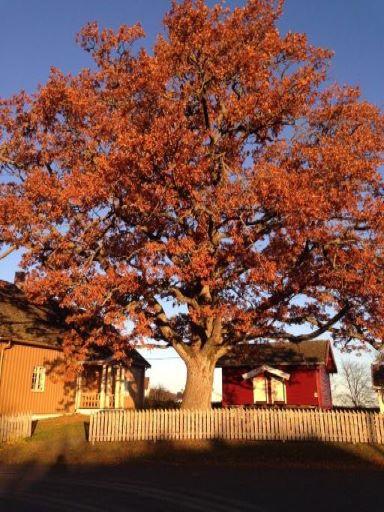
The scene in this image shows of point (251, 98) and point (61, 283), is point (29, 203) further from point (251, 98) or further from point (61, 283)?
point (251, 98)

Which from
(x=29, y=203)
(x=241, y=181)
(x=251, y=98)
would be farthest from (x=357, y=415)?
(x=29, y=203)

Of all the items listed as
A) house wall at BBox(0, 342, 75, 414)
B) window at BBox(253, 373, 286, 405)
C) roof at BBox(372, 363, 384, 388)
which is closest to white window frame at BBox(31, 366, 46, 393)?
house wall at BBox(0, 342, 75, 414)

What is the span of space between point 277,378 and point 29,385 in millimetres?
19585

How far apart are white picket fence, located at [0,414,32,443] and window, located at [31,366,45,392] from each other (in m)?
6.38

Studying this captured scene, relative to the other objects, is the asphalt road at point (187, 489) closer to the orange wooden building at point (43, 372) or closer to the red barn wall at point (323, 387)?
the orange wooden building at point (43, 372)

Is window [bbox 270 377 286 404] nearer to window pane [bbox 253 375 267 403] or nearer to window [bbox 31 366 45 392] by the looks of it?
window pane [bbox 253 375 267 403]

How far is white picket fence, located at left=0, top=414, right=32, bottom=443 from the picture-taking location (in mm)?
20594

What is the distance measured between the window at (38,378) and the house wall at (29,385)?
0.24 meters

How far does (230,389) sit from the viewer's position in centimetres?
4009

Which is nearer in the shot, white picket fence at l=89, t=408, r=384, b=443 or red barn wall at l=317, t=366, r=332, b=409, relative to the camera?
white picket fence at l=89, t=408, r=384, b=443

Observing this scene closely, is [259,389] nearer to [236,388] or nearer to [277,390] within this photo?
[277,390]

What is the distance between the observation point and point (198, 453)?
17.6 m

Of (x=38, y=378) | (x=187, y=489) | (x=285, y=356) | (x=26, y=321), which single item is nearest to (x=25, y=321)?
(x=26, y=321)

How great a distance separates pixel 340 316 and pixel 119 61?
15476mm
